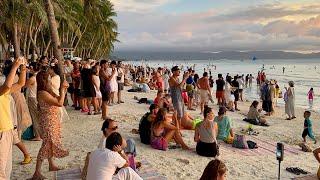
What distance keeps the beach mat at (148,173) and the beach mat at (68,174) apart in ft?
3.52

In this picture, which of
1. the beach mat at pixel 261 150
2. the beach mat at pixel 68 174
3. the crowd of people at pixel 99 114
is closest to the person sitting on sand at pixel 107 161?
the crowd of people at pixel 99 114

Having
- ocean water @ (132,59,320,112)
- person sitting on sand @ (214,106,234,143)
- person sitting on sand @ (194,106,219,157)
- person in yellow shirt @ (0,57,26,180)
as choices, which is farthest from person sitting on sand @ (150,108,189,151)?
ocean water @ (132,59,320,112)

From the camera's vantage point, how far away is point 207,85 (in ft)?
49.1

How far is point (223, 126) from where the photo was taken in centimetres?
1057

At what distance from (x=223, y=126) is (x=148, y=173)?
406 centimetres

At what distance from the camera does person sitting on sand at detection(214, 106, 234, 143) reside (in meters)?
10.4

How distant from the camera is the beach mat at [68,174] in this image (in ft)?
21.6

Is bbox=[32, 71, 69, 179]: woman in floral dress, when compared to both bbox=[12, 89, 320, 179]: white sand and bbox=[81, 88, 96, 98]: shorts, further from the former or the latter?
bbox=[81, 88, 96, 98]: shorts

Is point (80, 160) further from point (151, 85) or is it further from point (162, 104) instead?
point (151, 85)

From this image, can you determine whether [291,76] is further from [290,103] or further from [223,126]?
[223,126]

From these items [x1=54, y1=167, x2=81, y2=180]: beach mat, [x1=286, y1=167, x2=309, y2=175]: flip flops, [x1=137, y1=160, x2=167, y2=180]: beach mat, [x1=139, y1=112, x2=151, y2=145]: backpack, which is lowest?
[x1=286, y1=167, x2=309, y2=175]: flip flops

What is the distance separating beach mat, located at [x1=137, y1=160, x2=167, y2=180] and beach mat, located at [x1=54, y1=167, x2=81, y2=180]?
107 centimetres

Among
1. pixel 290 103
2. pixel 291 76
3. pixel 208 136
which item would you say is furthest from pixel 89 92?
pixel 291 76

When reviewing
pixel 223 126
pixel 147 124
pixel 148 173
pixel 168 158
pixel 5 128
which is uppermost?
pixel 5 128
